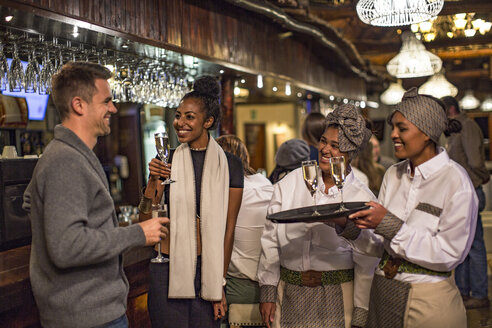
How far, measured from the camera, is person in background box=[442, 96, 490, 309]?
217 inches

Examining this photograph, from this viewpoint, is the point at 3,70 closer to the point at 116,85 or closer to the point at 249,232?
the point at 116,85

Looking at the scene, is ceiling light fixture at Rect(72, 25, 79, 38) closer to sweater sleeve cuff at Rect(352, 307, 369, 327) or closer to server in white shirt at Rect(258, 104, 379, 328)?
server in white shirt at Rect(258, 104, 379, 328)

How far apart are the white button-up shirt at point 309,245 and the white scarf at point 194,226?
255 millimetres

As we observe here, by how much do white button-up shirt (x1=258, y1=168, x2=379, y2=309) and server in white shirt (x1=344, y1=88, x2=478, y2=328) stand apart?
0.18 meters

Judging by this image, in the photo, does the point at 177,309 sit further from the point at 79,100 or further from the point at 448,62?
the point at 448,62

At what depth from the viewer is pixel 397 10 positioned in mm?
4164

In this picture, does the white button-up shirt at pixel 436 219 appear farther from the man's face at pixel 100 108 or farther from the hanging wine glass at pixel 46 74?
the hanging wine glass at pixel 46 74

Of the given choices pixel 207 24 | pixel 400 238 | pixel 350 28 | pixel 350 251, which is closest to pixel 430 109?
pixel 400 238

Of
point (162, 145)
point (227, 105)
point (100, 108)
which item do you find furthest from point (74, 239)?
point (227, 105)

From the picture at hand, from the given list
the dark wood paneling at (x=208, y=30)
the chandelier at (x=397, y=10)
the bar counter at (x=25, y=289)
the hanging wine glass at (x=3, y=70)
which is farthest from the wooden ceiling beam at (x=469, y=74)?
the hanging wine glass at (x=3, y=70)

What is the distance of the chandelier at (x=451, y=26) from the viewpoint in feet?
23.3

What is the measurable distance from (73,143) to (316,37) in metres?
5.02

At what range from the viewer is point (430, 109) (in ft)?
7.83

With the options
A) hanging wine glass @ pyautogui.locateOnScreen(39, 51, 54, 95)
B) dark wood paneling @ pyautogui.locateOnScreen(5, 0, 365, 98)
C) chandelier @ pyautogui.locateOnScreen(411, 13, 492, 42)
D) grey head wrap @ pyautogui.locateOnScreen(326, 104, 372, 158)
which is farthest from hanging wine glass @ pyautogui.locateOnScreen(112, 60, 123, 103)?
chandelier @ pyautogui.locateOnScreen(411, 13, 492, 42)
